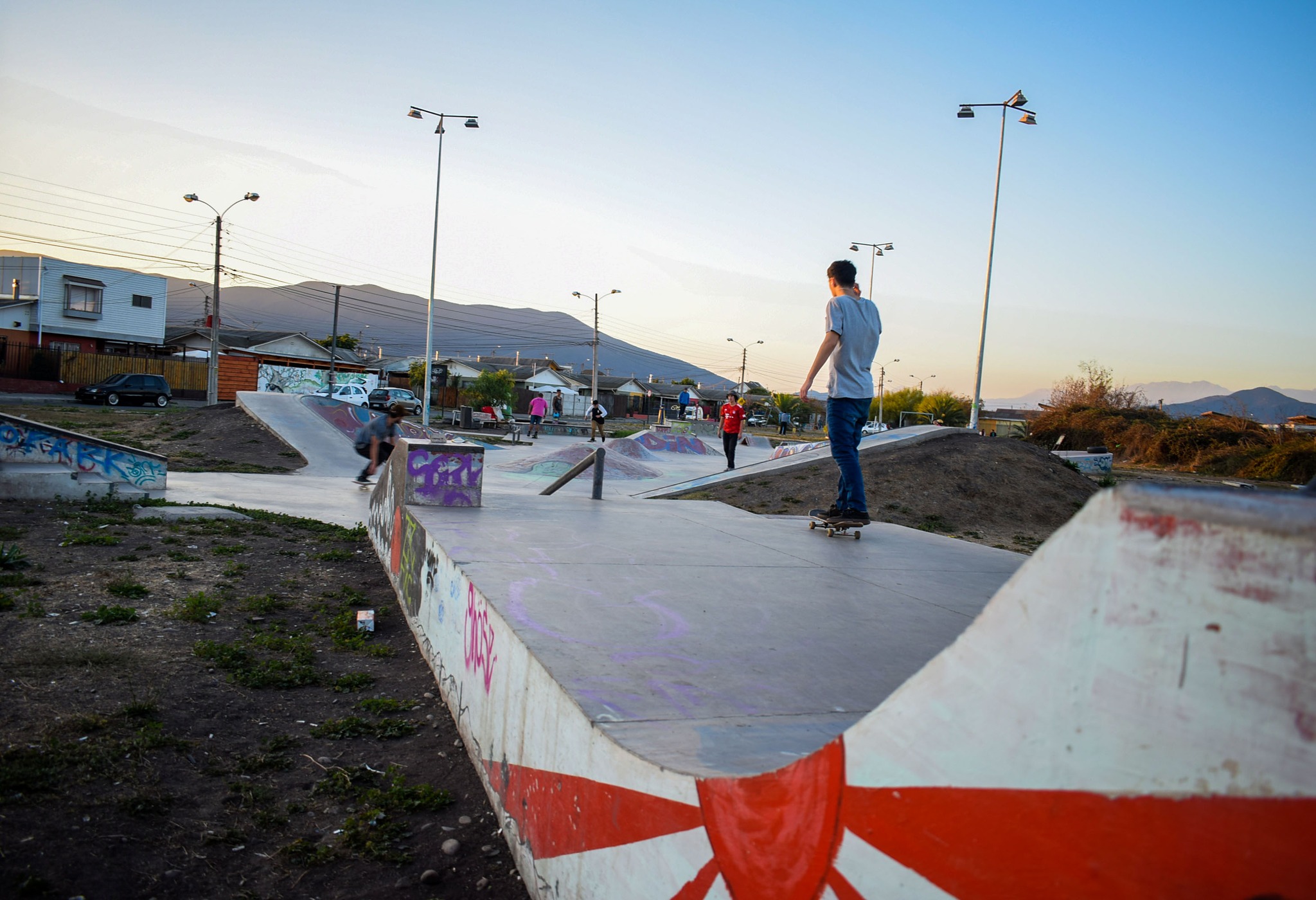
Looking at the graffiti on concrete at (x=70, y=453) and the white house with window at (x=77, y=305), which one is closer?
the graffiti on concrete at (x=70, y=453)

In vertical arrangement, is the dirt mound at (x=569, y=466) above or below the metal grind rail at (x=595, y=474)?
below

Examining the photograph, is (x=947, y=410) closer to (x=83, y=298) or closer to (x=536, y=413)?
(x=536, y=413)

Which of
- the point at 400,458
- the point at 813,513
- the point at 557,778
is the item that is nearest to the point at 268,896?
the point at 557,778

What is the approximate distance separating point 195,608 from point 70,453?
565 centimetres

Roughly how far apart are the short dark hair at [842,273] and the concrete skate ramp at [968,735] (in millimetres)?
2735

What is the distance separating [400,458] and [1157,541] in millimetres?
6084

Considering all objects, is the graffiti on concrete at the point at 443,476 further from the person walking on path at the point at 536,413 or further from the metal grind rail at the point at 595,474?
the person walking on path at the point at 536,413

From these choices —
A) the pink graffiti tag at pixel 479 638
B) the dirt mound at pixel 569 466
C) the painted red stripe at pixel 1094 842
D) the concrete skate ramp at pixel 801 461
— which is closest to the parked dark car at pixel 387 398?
the dirt mound at pixel 569 466

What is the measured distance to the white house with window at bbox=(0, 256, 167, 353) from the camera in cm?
4300

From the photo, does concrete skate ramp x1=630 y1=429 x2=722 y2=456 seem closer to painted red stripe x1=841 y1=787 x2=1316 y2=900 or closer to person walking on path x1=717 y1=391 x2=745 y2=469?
person walking on path x1=717 y1=391 x2=745 y2=469

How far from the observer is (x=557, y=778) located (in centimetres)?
245

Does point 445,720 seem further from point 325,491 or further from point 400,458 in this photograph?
Answer: point 325,491

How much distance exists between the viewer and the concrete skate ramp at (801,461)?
12.2m

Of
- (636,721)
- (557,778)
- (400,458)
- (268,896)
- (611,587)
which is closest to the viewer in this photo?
(636,721)
